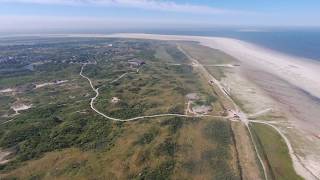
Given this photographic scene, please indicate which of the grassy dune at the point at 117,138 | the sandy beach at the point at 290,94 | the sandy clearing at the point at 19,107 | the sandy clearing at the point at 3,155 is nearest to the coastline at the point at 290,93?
the sandy beach at the point at 290,94

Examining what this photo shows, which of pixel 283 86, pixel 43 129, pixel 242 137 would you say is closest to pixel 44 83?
pixel 43 129

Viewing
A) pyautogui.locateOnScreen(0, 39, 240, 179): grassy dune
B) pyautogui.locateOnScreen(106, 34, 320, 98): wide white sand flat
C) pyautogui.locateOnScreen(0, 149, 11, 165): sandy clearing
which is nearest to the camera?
pyautogui.locateOnScreen(0, 39, 240, 179): grassy dune

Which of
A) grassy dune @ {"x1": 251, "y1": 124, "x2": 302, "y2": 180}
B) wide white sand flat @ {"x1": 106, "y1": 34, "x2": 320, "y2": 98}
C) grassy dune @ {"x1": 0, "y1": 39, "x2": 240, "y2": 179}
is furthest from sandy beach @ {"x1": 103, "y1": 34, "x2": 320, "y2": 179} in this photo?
grassy dune @ {"x1": 0, "y1": 39, "x2": 240, "y2": 179}

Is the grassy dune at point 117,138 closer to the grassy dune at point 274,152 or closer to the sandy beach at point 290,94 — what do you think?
the grassy dune at point 274,152

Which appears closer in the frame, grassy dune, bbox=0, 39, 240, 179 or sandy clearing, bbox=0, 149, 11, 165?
grassy dune, bbox=0, 39, 240, 179

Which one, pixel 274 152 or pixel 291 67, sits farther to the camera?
pixel 291 67

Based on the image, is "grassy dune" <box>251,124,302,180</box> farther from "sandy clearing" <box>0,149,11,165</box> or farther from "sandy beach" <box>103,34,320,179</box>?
"sandy clearing" <box>0,149,11,165</box>

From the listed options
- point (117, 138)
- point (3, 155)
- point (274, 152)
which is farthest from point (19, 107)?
point (274, 152)

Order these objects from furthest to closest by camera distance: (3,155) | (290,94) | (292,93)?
(292,93)
(290,94)
(3,155)

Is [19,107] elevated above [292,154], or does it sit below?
below

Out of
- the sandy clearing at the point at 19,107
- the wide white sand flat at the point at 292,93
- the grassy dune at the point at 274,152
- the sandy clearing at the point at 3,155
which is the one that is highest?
the wide white sand flat at the point at 292,93

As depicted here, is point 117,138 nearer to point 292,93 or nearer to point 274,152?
point 274,152

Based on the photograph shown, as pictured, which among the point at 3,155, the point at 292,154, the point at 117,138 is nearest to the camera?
the point at 3,155
